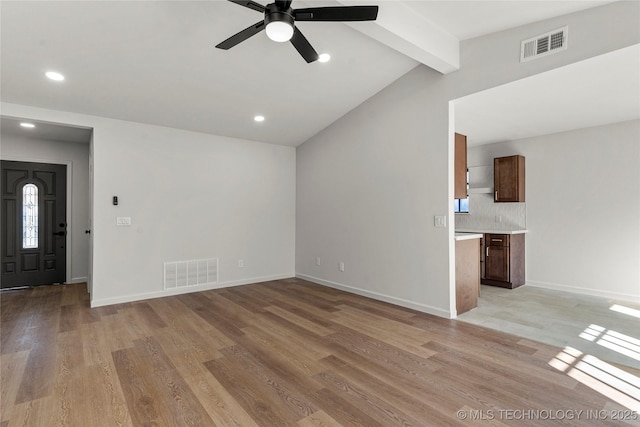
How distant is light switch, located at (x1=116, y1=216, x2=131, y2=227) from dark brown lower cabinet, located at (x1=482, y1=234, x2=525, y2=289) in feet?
18.6

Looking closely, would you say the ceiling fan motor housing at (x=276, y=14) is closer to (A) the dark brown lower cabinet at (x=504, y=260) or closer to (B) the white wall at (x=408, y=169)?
(B) the white wall at (x=408, y=169)

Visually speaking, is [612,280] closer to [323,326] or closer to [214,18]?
[323,326]

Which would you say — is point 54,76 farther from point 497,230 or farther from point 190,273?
point 497,230

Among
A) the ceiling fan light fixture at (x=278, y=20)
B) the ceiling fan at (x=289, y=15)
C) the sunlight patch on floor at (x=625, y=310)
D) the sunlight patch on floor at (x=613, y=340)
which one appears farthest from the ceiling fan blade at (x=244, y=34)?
the sunlight patch on floor at (x=625, y=310)

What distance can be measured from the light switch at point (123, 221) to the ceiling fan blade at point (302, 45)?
3552 millimetres

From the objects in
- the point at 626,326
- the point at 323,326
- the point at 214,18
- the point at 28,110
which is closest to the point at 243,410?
the point at 323,326

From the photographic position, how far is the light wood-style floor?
1.91 meters

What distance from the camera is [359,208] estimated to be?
4.81 m

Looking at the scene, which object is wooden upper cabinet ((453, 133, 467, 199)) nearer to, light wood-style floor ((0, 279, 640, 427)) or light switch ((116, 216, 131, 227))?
light wood-style floor ((0, 279, 640, 427))

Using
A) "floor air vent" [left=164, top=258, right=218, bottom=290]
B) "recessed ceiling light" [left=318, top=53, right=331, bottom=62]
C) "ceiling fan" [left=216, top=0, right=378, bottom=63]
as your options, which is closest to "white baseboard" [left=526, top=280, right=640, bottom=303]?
"recessed ceiling light" [left=318, top=53, right=331, bottom=62]

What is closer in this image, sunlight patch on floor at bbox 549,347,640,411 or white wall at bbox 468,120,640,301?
sunlight patch on floor at bbox 549,347,640,411

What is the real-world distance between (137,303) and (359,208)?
348 centimetres

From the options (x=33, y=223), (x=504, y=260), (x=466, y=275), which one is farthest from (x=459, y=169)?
(x=33, y=223)

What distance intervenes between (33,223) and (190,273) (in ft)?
10.1
